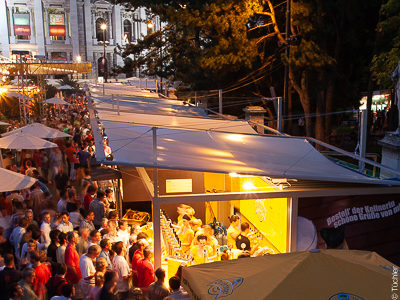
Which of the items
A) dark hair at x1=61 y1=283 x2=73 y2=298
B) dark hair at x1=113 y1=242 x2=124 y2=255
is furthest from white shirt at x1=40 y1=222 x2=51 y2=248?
dark hair at x1=61 y1=283 x2=73 y2=298

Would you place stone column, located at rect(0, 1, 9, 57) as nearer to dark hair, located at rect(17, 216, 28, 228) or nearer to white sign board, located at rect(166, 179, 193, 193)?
dark hair, located at rect(17, 216, 28, 228)

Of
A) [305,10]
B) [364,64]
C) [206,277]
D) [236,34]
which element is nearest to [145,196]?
[206,277]

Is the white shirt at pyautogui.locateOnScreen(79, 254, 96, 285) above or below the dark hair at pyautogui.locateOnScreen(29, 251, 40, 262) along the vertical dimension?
below

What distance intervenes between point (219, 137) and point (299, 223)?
7.54ft

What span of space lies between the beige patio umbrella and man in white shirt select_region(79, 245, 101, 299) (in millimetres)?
2399

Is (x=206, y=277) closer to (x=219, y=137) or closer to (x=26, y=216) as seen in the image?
(x=219, y=137)

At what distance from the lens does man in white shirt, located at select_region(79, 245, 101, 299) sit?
6.11 metres

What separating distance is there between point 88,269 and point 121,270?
50 centimetres

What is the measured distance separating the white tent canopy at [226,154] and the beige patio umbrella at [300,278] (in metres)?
2.09

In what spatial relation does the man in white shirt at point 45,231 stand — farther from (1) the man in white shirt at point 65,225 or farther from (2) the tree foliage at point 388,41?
(2) the tree foliage at point 388,41

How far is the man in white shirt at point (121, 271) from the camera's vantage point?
6.36 m

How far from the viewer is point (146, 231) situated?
845cm

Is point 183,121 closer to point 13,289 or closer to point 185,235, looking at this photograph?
point 185,235

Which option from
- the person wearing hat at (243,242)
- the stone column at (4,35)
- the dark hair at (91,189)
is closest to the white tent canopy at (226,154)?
the person wearing hat at (243,242)
